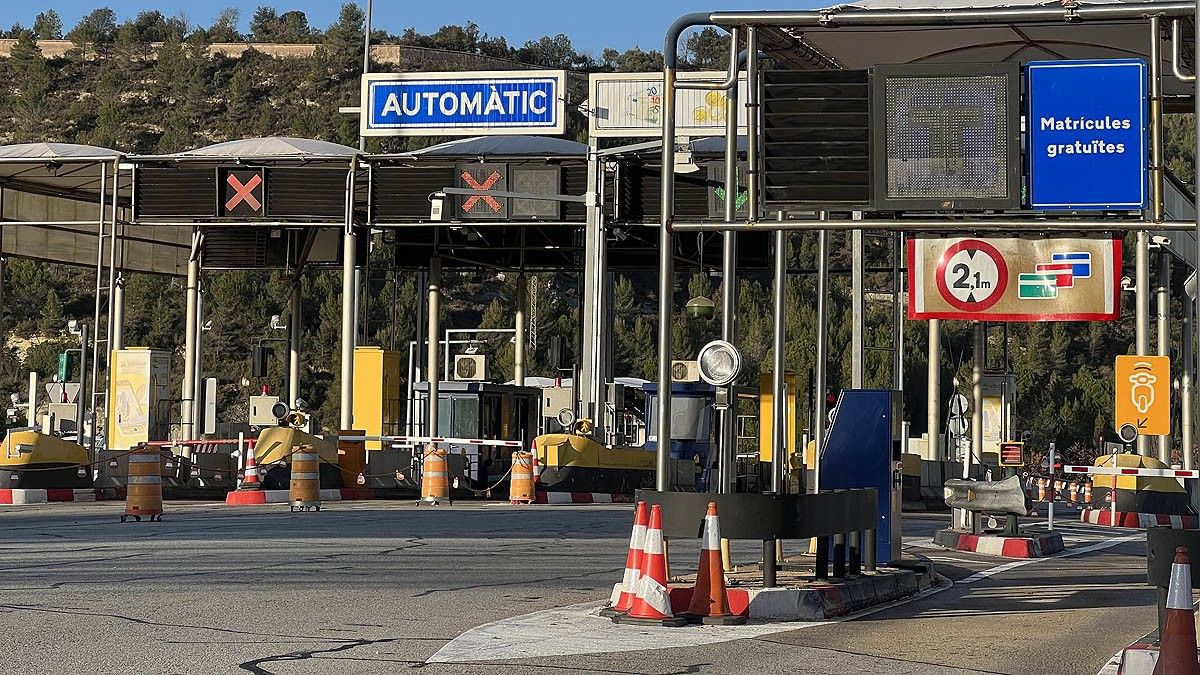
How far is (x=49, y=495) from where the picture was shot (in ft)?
97.8

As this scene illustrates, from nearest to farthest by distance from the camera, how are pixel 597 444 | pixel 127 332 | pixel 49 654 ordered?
1. pixel 49 654
2. pixel 597 444
3. pixel 127 332

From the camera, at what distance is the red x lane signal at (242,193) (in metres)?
39.7

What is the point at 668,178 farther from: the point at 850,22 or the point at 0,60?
the point at 0,60

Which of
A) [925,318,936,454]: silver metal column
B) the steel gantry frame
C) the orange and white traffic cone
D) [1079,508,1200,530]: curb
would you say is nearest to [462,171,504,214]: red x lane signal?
[925,318,936,454]: silver metal column

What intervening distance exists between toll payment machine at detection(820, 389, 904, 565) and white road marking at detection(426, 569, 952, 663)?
110 inches

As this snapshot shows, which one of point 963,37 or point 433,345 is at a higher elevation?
point 963,37

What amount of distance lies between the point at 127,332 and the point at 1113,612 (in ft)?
266

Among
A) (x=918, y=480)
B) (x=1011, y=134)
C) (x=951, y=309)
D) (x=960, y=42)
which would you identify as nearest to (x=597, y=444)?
(x=918, y=480)

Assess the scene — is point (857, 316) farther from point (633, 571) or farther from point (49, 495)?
Answer: point (49, 495)

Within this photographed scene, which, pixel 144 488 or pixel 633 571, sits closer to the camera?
pixel 633 571

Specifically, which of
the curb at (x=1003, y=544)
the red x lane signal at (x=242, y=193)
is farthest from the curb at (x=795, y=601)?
the red x lane signal at (x=242, y=193)

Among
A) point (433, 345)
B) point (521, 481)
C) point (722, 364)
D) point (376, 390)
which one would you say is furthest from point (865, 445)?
point (433, 345)

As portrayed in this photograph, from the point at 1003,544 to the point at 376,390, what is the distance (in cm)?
2495

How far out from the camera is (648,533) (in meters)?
11.9
